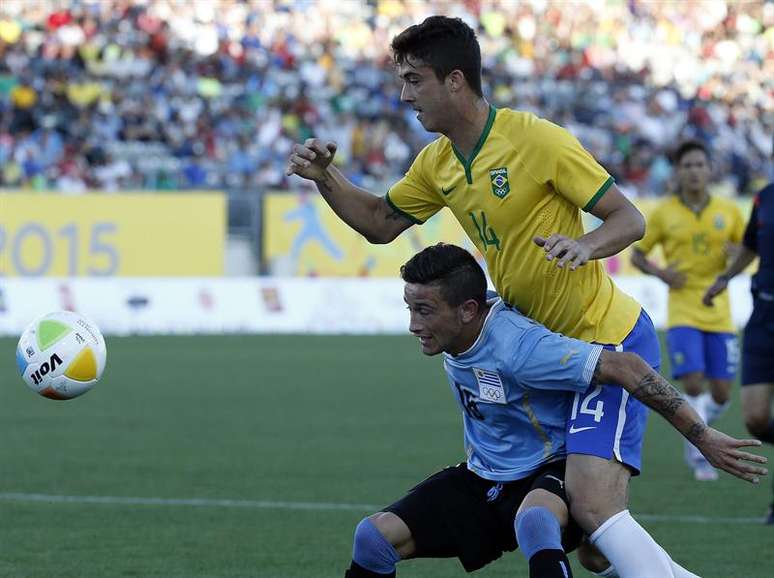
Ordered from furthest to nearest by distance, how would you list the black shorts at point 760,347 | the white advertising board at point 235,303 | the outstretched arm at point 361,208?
the white advertising board at point 235,303, the black shorts at point 760,347, the outstretched arm at point 361,208

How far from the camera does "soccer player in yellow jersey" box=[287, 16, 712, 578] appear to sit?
5480mm

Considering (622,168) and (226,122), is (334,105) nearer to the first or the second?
(226,122)

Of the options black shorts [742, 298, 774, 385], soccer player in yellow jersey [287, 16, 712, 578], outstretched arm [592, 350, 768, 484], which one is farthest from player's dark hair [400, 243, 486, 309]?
black shorts [742, 298, 774, 385]

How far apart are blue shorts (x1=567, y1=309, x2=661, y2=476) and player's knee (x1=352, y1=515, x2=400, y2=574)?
0.76 meters

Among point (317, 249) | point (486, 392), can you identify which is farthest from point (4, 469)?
point (317, 249)

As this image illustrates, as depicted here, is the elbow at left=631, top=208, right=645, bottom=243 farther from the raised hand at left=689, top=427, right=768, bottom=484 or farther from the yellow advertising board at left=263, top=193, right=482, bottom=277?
the yellow advertising board at left=263, top=193, right=482, bottom=277

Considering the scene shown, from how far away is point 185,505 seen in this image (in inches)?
368

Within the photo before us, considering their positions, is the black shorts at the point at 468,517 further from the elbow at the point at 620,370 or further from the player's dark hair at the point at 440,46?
the player's dark hair at the point at 440,46

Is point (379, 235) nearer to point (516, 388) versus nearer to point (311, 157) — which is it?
point (311, 157)

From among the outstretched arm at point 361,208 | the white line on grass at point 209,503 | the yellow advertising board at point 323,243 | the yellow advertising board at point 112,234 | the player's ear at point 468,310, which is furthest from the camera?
the yellow advertising board at point 323,243

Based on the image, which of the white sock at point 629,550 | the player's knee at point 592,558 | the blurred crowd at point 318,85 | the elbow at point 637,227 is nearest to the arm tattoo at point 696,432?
the white sock at point 629,550

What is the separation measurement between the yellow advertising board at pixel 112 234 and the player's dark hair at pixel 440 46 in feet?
55.0

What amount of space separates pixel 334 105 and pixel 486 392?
80.0ft

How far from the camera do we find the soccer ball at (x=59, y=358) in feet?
21.7
